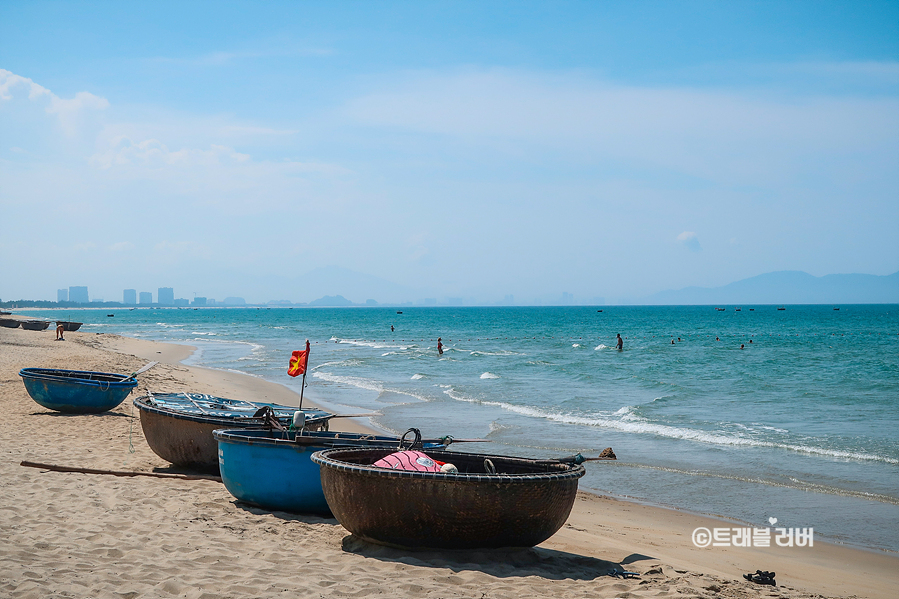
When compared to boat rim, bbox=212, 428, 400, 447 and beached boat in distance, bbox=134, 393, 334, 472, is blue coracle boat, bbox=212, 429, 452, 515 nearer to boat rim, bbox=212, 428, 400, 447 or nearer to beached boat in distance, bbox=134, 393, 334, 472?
boat rim, bbox=212, 428, 400, 447

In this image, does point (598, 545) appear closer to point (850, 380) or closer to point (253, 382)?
point (253, 382)

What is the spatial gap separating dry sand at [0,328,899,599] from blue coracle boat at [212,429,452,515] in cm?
20

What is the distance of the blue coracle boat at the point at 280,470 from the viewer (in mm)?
8180

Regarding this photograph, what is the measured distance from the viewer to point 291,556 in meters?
6.54

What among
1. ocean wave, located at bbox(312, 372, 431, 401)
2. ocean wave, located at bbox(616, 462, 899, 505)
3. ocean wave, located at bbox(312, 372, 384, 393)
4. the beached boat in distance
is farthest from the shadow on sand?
ocean wave, located at bbox(312, 372, 384, 393)

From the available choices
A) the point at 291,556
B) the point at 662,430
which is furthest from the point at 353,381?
the point at 291,556

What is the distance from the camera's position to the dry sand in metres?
5.54

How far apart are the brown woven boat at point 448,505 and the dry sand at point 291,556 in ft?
0.55

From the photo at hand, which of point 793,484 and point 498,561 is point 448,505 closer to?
point 498,561

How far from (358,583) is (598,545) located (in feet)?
11.3

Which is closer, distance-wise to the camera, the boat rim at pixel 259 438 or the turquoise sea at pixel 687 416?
the boat rim at pixel 259 438

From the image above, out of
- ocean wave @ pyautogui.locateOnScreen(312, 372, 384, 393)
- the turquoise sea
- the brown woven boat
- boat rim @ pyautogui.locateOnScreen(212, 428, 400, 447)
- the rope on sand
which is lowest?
ocean wave @ pyautogui.locateOnScreen(312, 372, 384, 393)

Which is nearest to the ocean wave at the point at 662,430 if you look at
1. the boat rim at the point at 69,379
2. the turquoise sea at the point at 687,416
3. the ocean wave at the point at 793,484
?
the turquoise sea at the point at 687,416

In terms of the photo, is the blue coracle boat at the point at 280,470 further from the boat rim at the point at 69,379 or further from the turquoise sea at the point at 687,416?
the boat rim at the point at 69,379
